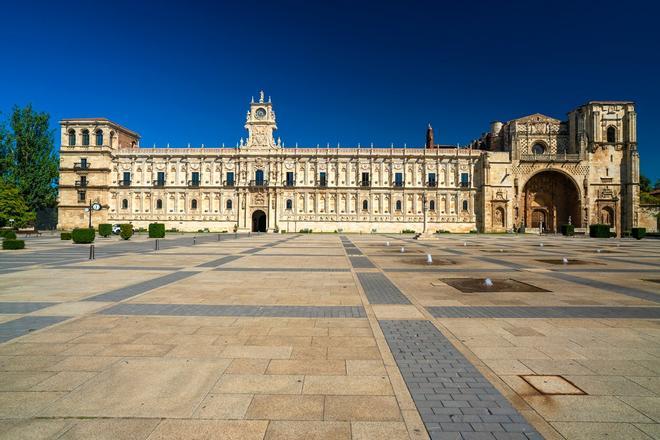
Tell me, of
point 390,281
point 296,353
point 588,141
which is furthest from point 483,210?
point 296,353

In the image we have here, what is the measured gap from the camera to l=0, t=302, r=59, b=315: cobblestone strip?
744 centimetres

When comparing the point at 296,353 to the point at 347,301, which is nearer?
the point at 296,353

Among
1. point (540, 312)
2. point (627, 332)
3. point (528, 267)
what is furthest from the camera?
point (528, 267)

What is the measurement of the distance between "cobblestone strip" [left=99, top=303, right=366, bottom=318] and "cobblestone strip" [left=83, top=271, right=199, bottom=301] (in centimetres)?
104

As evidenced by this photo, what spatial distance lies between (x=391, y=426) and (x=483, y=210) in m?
59.9

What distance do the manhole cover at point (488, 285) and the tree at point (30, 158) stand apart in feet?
219

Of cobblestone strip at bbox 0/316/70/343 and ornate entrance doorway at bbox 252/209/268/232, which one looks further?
ornate entrance doorway at bbox 252/209/268/232

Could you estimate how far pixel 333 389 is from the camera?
4.05 metres

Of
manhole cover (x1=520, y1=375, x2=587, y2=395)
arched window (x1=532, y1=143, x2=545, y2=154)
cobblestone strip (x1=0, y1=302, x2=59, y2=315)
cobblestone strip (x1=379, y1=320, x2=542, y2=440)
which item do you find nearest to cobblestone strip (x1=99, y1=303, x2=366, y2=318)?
cobblestone strip (x1=0, y1=302, x2=59, y2=315)

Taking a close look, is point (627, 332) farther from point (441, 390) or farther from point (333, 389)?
point (333, 389)

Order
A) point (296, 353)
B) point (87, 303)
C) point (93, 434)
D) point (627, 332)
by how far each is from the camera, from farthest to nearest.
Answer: point (87, 303) < point (627, 332) < point (296, 353) < point (93, 434)

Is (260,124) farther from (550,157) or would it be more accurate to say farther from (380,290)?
(380,290)

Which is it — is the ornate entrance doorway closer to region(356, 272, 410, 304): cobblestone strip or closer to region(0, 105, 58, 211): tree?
region(0, 105, 58, 211): tree

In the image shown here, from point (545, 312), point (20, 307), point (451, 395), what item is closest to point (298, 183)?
point (20, 307)
